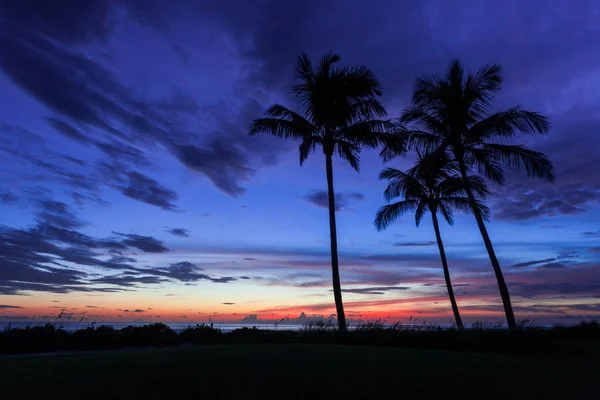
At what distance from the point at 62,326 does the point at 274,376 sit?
12114 millimetres

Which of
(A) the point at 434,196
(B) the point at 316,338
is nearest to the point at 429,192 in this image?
(A) the point at 434,196

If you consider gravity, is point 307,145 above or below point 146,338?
above

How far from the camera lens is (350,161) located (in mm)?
20875

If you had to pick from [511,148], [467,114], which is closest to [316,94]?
[467,114]

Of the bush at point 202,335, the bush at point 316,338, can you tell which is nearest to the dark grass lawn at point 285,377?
the bush at point 316,338

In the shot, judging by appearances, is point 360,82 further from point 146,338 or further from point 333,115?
point 146,338

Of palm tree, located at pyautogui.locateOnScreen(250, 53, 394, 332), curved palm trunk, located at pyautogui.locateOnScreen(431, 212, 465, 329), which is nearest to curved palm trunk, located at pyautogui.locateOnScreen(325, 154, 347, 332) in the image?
palm tree, located at pyautogui.locateOnScreen(250, 53, 394, 332)

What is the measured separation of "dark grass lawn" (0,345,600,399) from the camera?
5.68 meters

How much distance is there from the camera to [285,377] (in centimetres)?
628

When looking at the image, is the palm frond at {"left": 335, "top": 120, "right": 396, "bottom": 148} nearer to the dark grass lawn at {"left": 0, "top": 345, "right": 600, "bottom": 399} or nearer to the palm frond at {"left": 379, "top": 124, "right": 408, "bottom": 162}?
the palm frond at {"left": 379, "top": 124, "right": 408, "bottom": 162}

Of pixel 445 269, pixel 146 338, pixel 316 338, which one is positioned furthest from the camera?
pixel 445 269

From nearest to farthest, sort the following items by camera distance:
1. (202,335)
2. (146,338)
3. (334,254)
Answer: (146,338) → (202,335) → (334,254)

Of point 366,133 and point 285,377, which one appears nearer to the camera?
point 285,377

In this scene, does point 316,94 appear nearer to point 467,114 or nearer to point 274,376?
point 467,114
